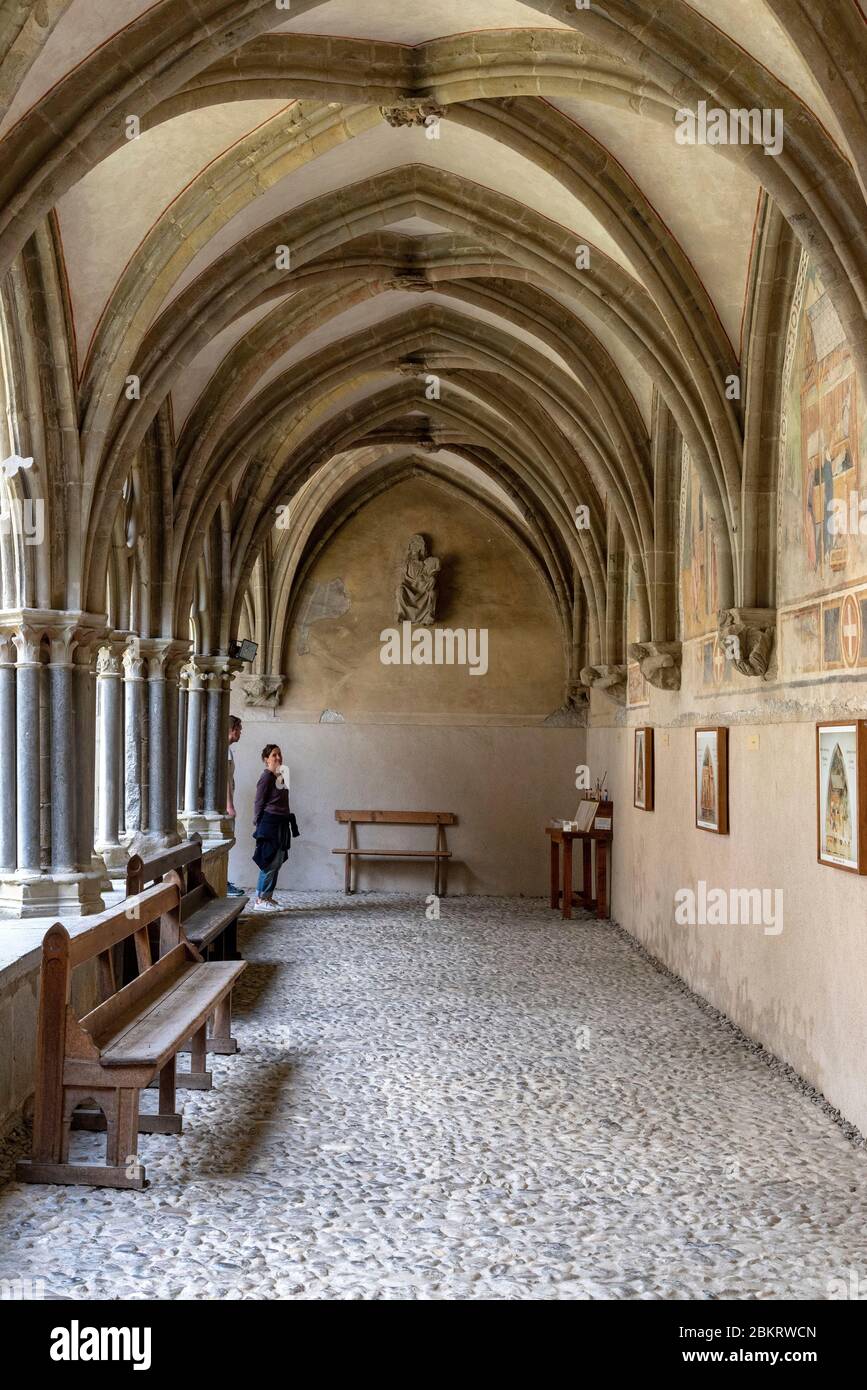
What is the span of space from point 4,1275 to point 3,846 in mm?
4047

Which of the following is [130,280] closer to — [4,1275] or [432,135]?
[432,135]

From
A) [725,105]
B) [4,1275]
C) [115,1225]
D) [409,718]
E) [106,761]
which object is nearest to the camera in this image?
[4,1275]

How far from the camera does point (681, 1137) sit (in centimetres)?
531

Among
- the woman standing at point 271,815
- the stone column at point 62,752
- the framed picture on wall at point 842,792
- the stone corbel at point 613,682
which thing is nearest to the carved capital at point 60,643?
the stone column at point 62,752

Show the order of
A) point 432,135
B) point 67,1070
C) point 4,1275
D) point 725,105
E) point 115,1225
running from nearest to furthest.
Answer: point 4,1275 → point 115,1225 → point 67,1070 → point 725,105 → point 432,135

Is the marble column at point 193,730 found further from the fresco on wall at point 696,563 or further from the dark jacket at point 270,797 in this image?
the fresco on wall at point 696,563

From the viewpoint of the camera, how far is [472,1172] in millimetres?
4820

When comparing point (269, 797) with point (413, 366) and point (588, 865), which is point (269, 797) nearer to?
point (588, 865)

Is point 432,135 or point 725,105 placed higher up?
point 432,135

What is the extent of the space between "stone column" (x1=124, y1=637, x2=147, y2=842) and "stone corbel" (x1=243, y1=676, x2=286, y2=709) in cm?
493

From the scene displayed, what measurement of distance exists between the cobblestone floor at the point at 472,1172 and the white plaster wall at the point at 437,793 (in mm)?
7210

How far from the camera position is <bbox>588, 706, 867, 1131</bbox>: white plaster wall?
18.6 feet

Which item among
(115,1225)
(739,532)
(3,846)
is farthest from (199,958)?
(739,532)

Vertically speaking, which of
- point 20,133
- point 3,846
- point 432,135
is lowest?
point 3,846
